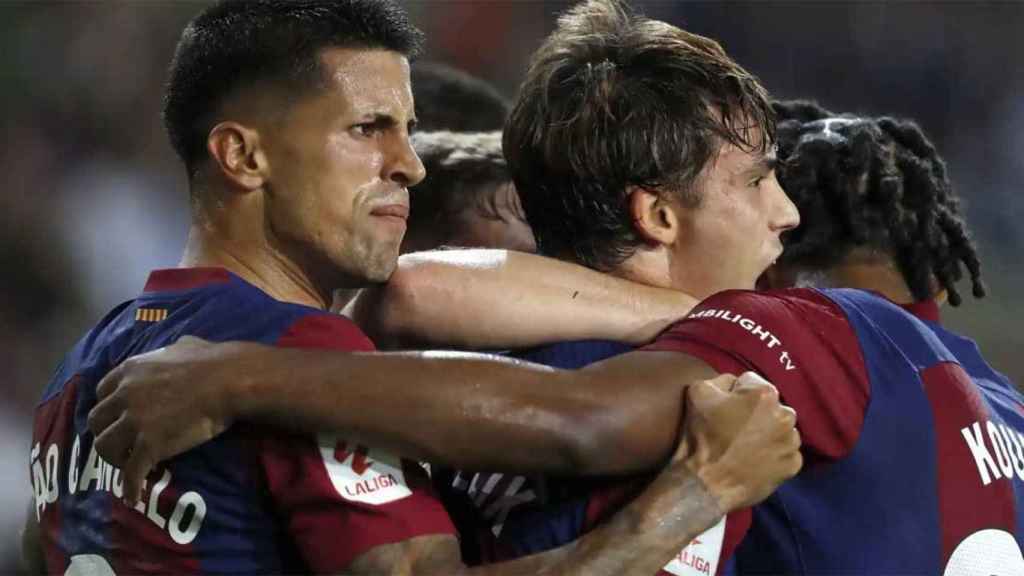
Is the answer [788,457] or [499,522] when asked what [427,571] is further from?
[788,457]

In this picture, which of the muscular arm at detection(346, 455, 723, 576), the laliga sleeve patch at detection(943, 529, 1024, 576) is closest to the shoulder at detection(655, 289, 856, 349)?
the muscular arm at detection(346, 455, 723, 576)

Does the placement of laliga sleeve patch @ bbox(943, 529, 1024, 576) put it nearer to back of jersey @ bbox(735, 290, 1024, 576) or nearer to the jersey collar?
Answer: back of jersey @ bbox(735, 290, 1024, 576)

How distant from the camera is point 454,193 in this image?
393cm

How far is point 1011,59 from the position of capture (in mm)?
8523

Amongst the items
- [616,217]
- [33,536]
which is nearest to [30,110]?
[33,536]

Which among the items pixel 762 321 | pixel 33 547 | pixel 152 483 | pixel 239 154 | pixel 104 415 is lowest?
pixel 33 547

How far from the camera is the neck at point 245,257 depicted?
278 cm

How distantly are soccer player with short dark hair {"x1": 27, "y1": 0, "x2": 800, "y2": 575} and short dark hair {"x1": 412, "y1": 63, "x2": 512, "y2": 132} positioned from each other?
2174 millimetres

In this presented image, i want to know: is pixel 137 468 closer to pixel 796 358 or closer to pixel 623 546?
pixel 623 546

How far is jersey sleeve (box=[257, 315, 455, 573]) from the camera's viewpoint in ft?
7.71

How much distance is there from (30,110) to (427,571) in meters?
5.70

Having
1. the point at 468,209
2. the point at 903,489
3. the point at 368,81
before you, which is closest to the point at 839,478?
the point at 903,489

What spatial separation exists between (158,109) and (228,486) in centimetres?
540

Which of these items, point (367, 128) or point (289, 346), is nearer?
point (289, 346)
